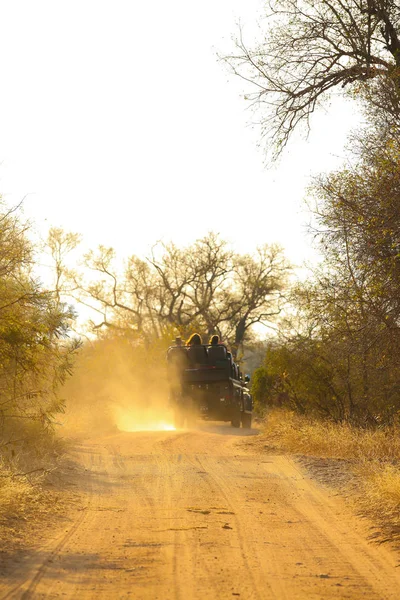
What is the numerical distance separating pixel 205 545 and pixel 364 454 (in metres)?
7.34

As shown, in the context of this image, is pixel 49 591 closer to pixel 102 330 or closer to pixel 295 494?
pixel 295 494

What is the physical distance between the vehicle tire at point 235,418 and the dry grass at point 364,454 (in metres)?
3.99

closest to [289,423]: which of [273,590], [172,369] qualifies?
[172,369]

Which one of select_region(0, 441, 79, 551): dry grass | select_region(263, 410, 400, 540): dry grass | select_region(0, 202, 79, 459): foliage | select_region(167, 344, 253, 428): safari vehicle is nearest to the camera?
select_region(0, 441, 79, 551): dry grass

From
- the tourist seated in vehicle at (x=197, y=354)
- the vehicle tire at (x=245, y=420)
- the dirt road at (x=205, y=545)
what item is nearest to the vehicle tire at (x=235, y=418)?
the vehicle tire at (x=245, y=420)

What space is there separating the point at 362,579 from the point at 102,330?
4756cm

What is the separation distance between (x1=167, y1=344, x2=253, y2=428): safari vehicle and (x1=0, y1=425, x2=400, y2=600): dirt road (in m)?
11.5

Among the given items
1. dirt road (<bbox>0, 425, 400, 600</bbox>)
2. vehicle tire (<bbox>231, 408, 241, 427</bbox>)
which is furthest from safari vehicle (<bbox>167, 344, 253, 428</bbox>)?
dirt road (<bbox>0, 425, 400, 600</bbox>)

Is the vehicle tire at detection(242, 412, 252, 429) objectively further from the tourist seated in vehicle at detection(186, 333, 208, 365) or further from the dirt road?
the dirt road

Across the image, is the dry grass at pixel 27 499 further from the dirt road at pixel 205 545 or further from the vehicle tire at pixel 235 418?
the vehicle tire at pixel 235 418

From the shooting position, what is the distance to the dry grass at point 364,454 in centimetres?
925

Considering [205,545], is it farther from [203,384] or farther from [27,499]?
[203,384]

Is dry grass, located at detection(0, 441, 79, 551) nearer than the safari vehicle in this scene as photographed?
Yes

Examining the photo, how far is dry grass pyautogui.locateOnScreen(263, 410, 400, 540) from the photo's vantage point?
9.25 meters
